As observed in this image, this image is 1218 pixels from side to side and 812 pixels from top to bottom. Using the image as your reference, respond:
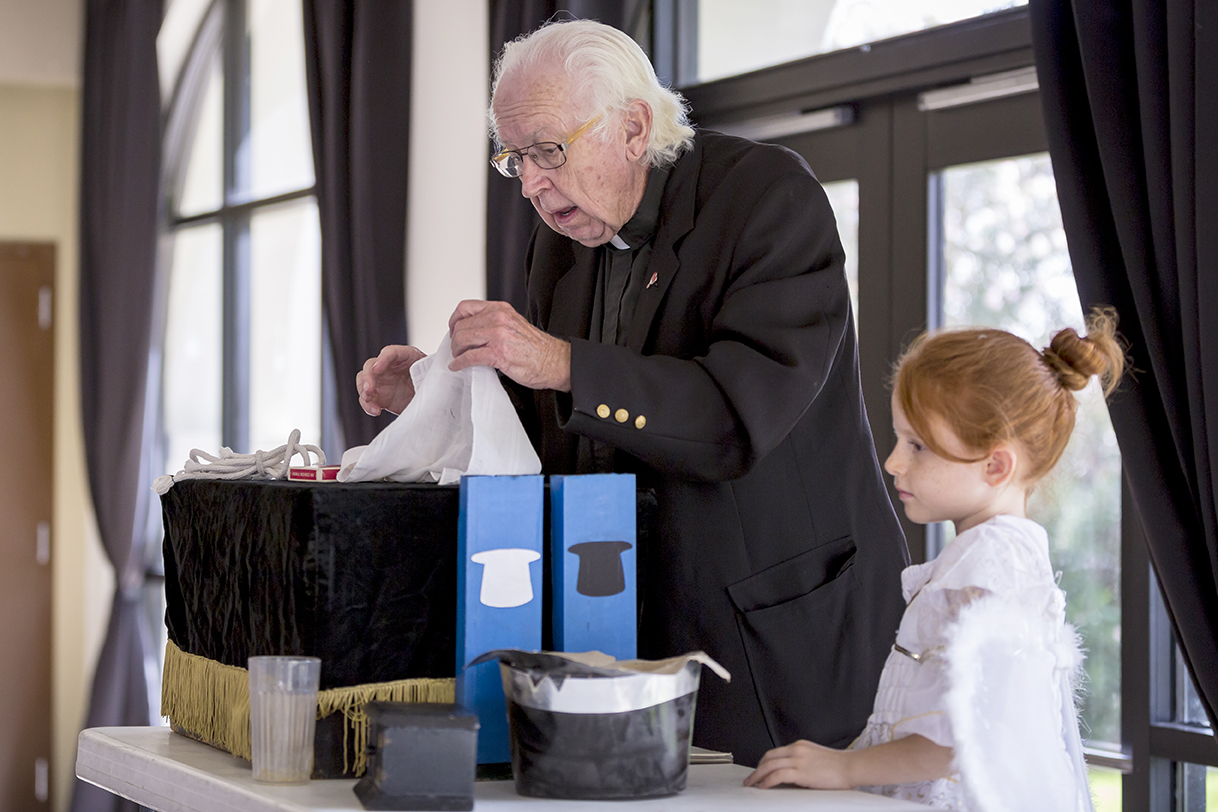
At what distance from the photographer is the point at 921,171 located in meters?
2.61

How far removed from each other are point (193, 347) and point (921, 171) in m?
4.03

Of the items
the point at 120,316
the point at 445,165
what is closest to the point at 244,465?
the point at 445,165

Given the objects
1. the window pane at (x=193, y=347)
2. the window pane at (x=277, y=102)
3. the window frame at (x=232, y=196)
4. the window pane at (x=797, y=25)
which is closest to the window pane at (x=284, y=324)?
the window frame at (x=232, y=196)

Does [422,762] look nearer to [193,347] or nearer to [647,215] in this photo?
[647,215]

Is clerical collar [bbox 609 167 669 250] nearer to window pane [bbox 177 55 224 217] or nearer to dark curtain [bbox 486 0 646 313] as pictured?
dark curtain [bbox 486 0 646 313]

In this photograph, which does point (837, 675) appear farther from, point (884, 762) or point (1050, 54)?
point (1050, 54)

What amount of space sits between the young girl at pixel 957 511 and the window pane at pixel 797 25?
1.41m

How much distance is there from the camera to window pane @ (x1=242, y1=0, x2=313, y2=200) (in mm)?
5094

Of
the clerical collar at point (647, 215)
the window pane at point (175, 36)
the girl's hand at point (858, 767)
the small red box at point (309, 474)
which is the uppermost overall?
the window pane at point (175, 36)

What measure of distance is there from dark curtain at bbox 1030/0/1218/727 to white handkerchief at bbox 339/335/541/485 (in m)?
1.12

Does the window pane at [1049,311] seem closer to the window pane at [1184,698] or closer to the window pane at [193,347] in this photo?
the window pane at [1184,698]

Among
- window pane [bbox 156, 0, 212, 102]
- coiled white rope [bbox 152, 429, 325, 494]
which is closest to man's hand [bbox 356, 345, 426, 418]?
coiled white rope [bbox 152, 429, 325, 494]

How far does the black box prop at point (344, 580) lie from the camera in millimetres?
1083

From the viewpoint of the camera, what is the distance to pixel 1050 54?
2.04m
